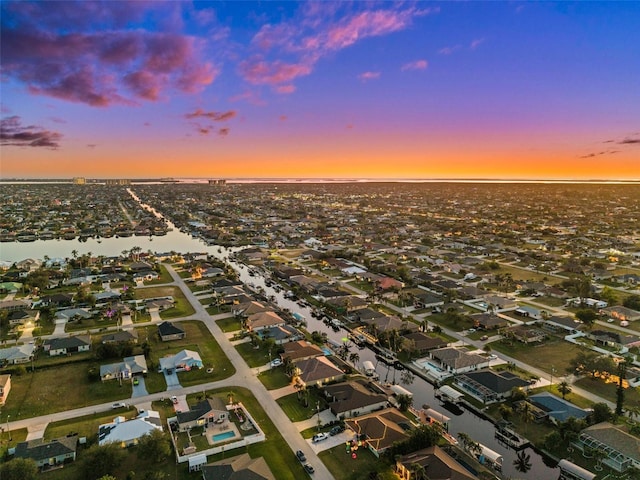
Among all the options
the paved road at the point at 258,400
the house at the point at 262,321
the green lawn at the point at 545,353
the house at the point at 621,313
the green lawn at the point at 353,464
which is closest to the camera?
the green lawn at the point at 353,464

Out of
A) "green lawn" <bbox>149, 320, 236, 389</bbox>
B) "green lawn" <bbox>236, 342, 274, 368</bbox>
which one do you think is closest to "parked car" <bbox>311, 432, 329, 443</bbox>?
"green lawn" <bbox>149, 320, 236, 389</bbox>

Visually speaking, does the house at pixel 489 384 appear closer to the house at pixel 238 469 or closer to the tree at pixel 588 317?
the tree at pixel 588 317

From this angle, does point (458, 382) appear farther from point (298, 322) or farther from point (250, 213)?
point (250, 213)

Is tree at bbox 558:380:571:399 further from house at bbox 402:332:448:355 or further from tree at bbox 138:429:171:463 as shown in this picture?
tree at bbox 138:429:171:463

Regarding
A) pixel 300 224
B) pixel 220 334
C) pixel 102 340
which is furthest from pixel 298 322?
pixel 300 224

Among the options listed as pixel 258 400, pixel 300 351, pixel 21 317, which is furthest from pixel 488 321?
pixel 21 317

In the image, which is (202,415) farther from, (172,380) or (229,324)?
(229,324)

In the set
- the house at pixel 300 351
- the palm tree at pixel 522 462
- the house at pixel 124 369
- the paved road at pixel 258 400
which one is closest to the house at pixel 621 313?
the palm tree at pixel 522 462
